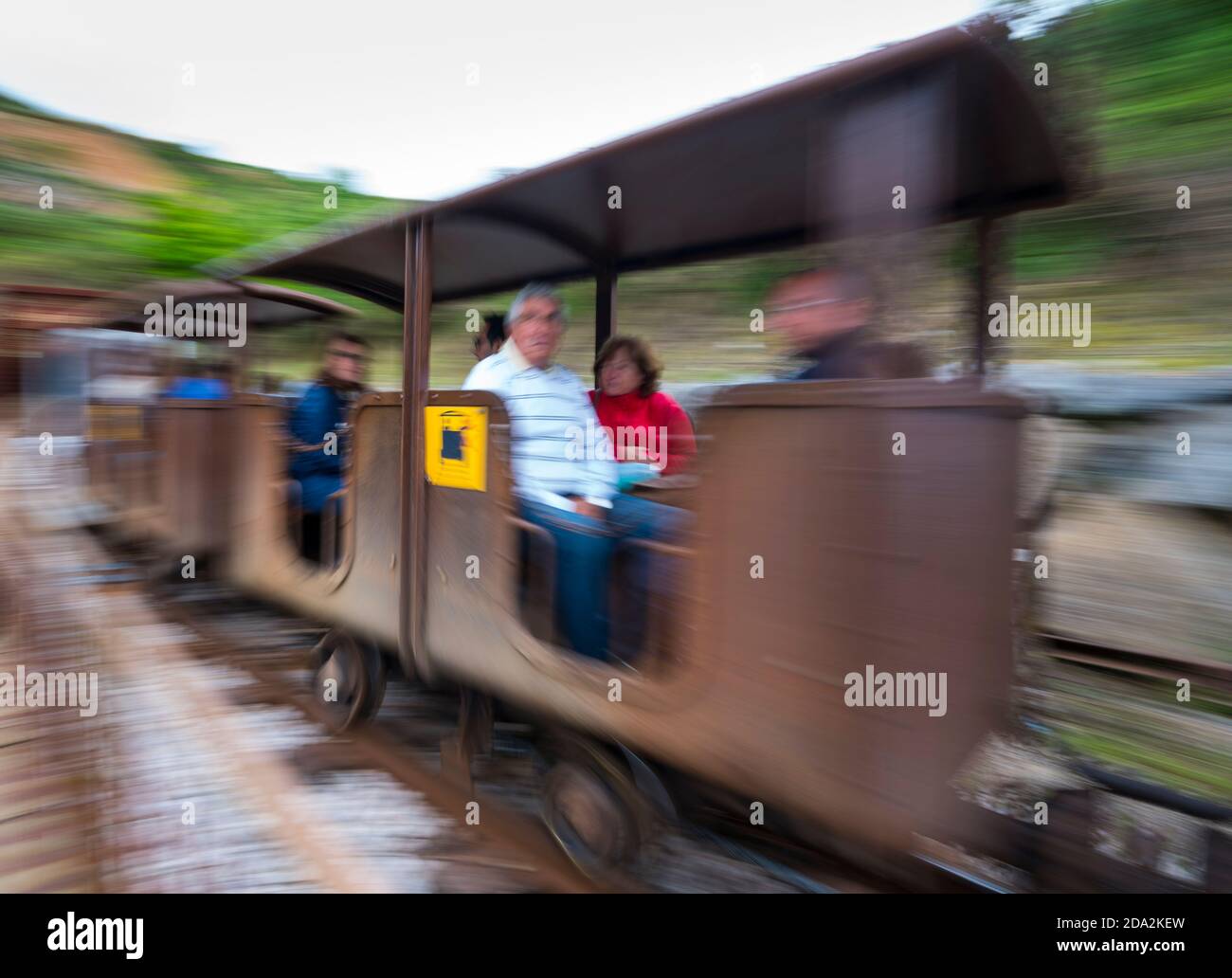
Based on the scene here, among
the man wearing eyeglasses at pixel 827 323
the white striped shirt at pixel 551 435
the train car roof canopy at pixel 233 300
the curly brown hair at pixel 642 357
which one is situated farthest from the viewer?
the train car roof canopy at pixel 233 300

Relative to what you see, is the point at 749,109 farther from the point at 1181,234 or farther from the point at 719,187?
the point at 1181,234

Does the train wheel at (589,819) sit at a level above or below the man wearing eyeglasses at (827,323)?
below

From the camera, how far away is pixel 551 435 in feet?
8.35

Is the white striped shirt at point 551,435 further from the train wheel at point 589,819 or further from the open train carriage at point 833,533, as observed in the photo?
the train wheel at point 589,819

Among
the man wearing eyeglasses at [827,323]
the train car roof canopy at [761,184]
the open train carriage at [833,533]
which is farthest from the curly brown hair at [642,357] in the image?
the man wearing eyeglasses at [827,323]

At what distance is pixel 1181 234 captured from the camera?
436 cm

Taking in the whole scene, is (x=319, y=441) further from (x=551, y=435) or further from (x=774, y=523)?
(x=774, y=523)

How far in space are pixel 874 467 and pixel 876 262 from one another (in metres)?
0.42

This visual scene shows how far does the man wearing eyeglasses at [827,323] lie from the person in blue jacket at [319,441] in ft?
7.28

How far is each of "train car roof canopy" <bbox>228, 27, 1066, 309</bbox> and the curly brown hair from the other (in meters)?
0.43

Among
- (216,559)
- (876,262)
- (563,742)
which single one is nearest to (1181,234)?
(876,262)

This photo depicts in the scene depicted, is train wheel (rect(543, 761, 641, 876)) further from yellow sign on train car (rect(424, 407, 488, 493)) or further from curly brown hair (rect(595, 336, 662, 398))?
curly brown hair (rect(595, 336, 662, 398))

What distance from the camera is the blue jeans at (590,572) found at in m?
2.43

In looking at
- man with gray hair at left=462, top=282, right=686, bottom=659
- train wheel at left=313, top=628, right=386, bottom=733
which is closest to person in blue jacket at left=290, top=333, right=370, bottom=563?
train wheel at left=313, top=628, right=386, bottom=733
